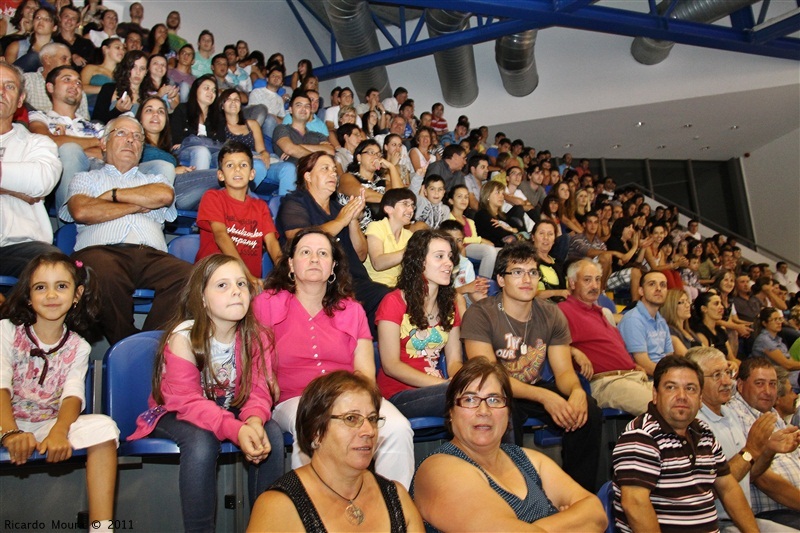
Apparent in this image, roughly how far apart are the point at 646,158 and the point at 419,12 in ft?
16.8

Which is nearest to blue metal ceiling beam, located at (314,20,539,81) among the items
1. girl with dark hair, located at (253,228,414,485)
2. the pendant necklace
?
girl with dark hair, located at (253,228,414,485)

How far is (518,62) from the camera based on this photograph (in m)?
9.02

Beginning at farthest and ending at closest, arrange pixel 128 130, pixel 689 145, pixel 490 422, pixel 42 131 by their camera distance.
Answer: pixel 689 145 → pixel 42 131 → pixel 128 130 → pixel 490 422

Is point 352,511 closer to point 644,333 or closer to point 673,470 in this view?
point 673,470

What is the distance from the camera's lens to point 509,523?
1591mm

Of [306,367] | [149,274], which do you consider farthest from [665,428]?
[149,274]

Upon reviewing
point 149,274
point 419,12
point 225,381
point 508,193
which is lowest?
point 225,381

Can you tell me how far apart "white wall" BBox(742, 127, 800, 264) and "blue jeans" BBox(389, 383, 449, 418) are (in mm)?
10523

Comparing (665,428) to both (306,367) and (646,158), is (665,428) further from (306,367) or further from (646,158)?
(646,158)

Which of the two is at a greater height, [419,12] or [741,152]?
[419,12]

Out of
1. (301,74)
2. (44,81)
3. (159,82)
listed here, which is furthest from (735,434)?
(301,74)

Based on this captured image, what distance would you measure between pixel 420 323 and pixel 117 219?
130 cm

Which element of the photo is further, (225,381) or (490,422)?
(225,381)


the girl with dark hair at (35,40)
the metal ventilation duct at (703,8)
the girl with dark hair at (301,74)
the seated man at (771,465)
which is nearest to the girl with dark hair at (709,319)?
the seated man at (771,465)
